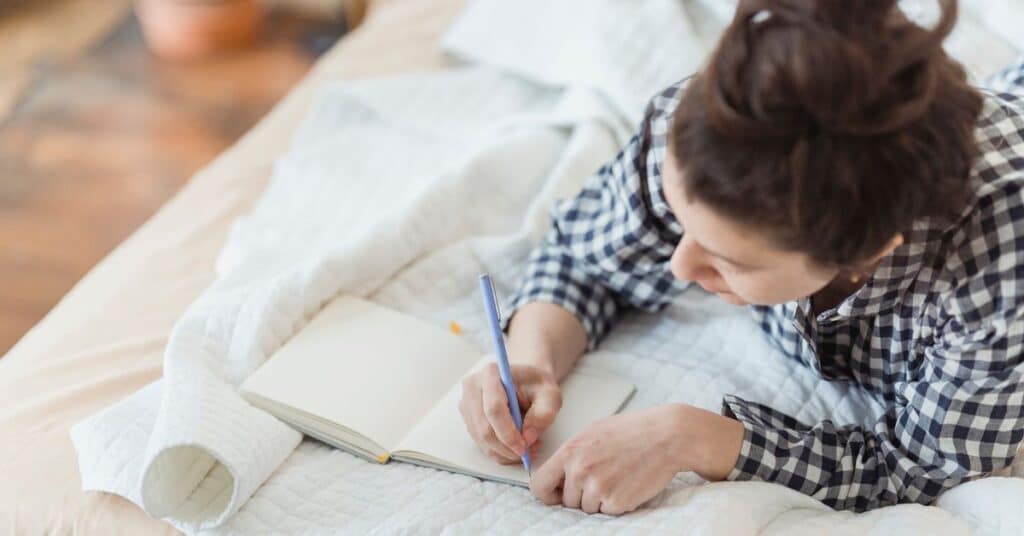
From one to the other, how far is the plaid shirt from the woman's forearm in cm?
1

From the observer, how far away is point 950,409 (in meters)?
0.87

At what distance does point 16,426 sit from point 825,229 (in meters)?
0.76

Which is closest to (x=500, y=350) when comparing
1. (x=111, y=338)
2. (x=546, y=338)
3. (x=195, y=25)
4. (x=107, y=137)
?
(x=546, y=338)

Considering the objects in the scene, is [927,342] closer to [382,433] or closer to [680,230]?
[680,230]

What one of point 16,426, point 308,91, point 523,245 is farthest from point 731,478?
point 308,91

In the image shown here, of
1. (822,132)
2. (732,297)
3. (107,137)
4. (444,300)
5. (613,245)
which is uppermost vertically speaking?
(822,132)

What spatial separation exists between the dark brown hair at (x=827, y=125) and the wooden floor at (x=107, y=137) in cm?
135

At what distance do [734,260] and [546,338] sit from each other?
0.34 m

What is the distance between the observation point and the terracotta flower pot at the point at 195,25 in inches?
92.0

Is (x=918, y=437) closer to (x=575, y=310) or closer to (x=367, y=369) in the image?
(x=575, y=310)

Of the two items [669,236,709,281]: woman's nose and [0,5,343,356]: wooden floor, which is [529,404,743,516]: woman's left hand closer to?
[669,236,709,281]: woman's nose

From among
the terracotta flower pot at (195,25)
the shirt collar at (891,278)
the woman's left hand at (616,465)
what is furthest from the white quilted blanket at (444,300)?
the terracotta flower pot at (195,25)

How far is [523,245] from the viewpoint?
4.03 feet

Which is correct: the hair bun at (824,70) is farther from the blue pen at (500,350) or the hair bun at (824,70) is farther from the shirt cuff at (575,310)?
the shirt cuff at (575,310)
